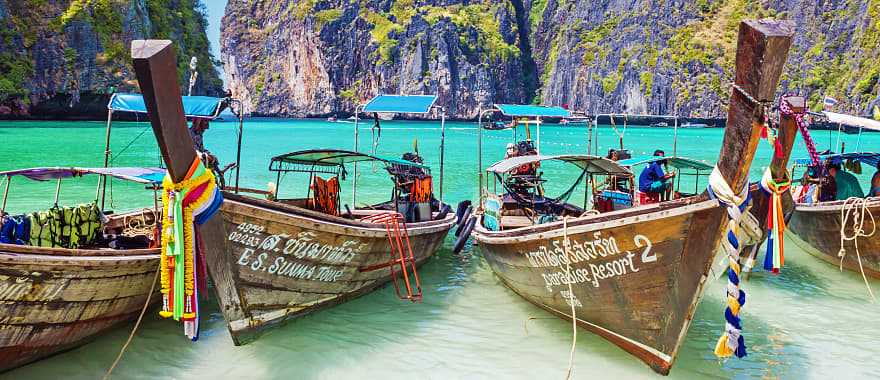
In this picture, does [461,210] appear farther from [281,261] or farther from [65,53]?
[65,53]

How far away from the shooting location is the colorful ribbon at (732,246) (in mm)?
5035

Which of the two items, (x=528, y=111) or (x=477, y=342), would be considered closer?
(x=477, y=342)

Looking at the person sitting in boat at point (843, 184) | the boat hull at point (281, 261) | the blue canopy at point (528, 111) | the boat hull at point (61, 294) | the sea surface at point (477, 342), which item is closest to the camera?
the boat hull at point (61, 294)

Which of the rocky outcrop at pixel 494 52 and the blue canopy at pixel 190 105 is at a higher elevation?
the rocky outcrop at pixel 494 52

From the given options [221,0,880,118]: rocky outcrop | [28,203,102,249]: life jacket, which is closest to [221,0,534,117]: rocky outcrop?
[221,0,880,118]: rocky outcrop

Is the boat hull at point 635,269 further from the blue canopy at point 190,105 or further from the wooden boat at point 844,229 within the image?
the blue canopy at point 190,105

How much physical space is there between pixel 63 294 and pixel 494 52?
12307cm

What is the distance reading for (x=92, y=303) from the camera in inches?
250

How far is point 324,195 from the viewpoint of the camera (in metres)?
9.07

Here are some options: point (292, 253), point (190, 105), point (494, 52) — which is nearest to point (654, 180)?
point (292, 253)

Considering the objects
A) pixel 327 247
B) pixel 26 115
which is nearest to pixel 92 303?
pixel 327 247

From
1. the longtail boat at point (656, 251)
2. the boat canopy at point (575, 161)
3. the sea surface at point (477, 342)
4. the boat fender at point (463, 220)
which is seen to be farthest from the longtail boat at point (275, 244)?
the boat fender at point (463, 220)

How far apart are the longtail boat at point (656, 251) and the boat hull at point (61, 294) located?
4.59 m

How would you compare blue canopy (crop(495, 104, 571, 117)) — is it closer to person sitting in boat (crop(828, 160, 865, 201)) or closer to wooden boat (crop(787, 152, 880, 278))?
wooden boat (crop(787, 152, 880, 278))
